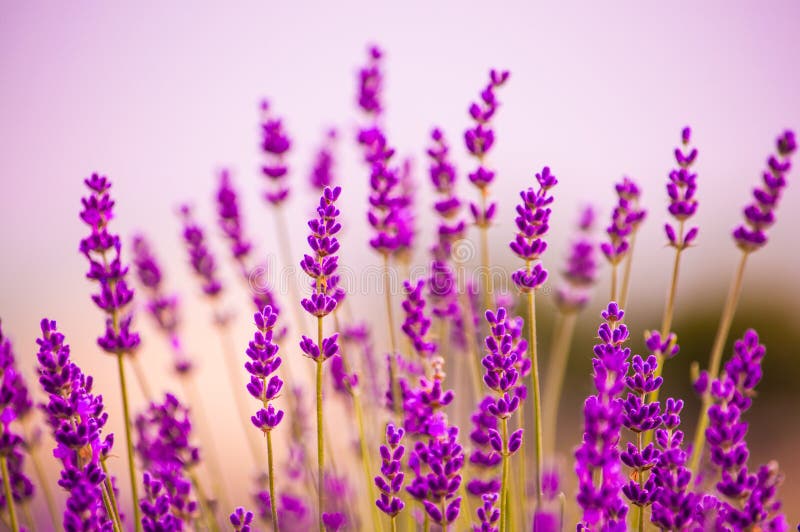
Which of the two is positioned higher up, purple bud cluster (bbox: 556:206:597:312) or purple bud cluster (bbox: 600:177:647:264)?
purple bud cluster (bbox: 600:177:647:264)

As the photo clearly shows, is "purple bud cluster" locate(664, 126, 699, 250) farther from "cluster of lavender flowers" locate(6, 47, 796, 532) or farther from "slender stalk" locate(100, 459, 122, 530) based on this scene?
"slender stalk" locate(100, 459, 122, 530)

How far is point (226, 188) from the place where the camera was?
7.16 ft

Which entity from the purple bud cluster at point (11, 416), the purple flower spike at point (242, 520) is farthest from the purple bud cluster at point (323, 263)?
the purple bud cluster at point (11, 416)

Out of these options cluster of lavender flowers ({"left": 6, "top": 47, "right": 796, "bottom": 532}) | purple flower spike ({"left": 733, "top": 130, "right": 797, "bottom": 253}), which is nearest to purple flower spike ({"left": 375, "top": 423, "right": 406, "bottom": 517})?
cluster of lavender flowers ({"left": 6, "top": 47, "right": 796, "bottom": 532})

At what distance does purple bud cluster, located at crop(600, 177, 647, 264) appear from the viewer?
1.69 meters

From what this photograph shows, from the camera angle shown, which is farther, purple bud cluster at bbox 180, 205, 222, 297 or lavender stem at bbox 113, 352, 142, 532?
purple bud cluster at bbox 180, 205, 222, 297

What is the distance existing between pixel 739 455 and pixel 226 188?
1.65 m

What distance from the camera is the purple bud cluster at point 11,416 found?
4.13 feet

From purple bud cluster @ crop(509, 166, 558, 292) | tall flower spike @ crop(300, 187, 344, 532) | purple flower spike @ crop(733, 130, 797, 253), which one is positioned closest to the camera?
tall flower spike @ crop(300, 187, 344, 532)

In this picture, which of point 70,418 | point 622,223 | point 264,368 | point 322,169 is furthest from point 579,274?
point 70,418

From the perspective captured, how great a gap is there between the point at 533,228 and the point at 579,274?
1001mm

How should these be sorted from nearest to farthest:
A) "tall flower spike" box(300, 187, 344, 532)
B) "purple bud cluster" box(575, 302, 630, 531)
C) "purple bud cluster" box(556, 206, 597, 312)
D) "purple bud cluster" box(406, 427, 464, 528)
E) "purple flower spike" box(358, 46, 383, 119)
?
"purple bud cluster" box(575, 302, 630, 531) < "purple bud cluster" box(406, 427, 464, 528) < "tall flower spike" box(300, 187, 344, 532) < "purple flower spike" box(358, 46, 383, 119) < "purple bud cluster" box(556, 206, 597, 312)

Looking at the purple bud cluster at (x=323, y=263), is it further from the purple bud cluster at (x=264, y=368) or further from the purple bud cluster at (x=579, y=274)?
the purple bud cluster at (x=579, y=274)

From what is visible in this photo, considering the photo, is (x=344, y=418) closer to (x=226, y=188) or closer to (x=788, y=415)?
(x=226, y=188)
